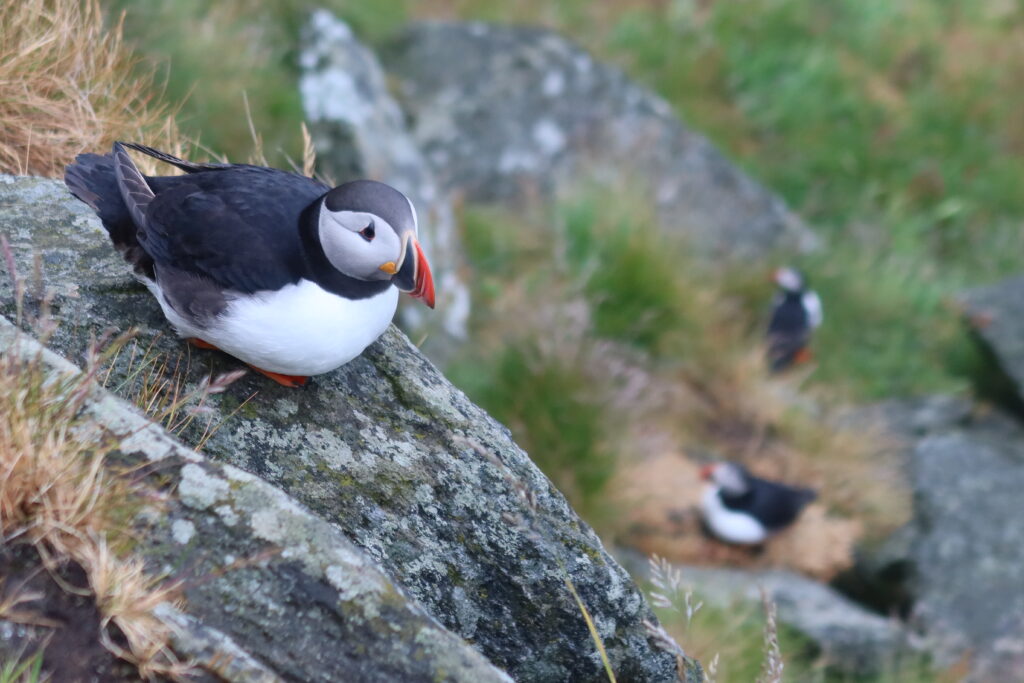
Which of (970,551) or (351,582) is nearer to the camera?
(351,582)

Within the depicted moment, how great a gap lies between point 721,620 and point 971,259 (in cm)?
691

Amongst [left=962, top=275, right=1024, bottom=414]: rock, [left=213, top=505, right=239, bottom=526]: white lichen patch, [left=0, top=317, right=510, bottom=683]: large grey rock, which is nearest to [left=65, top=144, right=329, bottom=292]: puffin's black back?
[left=0, top=317, right=510, bottom=683]: large grey rock

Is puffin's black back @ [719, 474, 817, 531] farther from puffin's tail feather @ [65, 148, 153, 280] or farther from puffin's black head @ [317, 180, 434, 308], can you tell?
puffin's tail feather @ [65, 148, 153, 280]

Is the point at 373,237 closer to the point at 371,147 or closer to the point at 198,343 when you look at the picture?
the point at 198,343

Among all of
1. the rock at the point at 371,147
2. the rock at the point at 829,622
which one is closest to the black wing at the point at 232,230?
the rock at the point at 371,147

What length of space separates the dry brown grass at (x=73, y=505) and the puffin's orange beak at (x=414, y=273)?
0.75 metres

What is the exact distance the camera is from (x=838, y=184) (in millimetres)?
9906

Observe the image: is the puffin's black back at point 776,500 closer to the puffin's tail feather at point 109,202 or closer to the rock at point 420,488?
the rock at point 420,488

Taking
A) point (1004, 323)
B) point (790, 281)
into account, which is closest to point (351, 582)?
point (790, 281)

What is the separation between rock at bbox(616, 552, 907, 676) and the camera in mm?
5035

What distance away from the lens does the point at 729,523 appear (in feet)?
18.5

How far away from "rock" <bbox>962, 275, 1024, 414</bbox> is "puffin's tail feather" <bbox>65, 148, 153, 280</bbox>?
7.02m

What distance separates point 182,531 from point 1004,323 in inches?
301

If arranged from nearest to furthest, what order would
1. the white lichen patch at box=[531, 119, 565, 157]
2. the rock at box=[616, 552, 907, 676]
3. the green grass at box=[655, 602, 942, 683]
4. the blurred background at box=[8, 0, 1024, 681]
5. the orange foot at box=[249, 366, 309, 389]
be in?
the orange foot at box=[249, 366, 309, 389] < the green grass at box=[655, 602, 942, 683] < the rock at box=[616, 552, 907, 676] < the blurred background at box=[8, 0, 1024, 681] < the white lichen patch at box=[531, 119, 565, 157]
